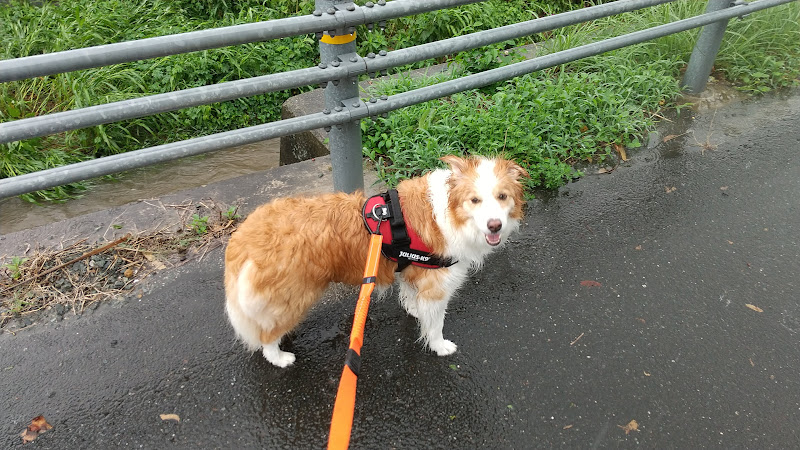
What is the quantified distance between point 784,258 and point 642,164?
1.38 meters

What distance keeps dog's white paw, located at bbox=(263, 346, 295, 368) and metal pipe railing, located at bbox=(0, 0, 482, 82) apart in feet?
5.58

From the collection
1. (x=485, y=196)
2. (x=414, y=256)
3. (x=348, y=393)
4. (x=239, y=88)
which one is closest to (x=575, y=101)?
(x=485, y=196)

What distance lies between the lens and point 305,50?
6.75m

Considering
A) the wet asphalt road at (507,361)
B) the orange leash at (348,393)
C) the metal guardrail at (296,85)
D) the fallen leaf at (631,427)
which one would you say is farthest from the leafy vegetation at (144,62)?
the fallen leaf at (631,427)

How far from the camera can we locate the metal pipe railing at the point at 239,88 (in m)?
2.40

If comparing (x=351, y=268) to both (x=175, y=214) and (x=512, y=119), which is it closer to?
(x=175, y=214)

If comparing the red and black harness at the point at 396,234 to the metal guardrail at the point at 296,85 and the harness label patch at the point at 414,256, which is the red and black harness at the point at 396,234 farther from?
the metal guardrail at the point at 296,85

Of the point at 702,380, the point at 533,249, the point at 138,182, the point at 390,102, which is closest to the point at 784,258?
the point at 702,380

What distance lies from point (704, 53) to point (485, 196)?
418 centimetres

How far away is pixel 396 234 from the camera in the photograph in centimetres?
264

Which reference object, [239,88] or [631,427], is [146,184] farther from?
[631,427]

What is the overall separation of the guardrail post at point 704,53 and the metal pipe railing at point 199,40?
139 inches

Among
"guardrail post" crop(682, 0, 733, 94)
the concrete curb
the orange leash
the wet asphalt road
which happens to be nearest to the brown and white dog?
the wet asphalt road

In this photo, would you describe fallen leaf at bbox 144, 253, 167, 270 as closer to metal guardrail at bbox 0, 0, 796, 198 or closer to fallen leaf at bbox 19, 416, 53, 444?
metal guardrail at bbox 0, 0, 796, 198
